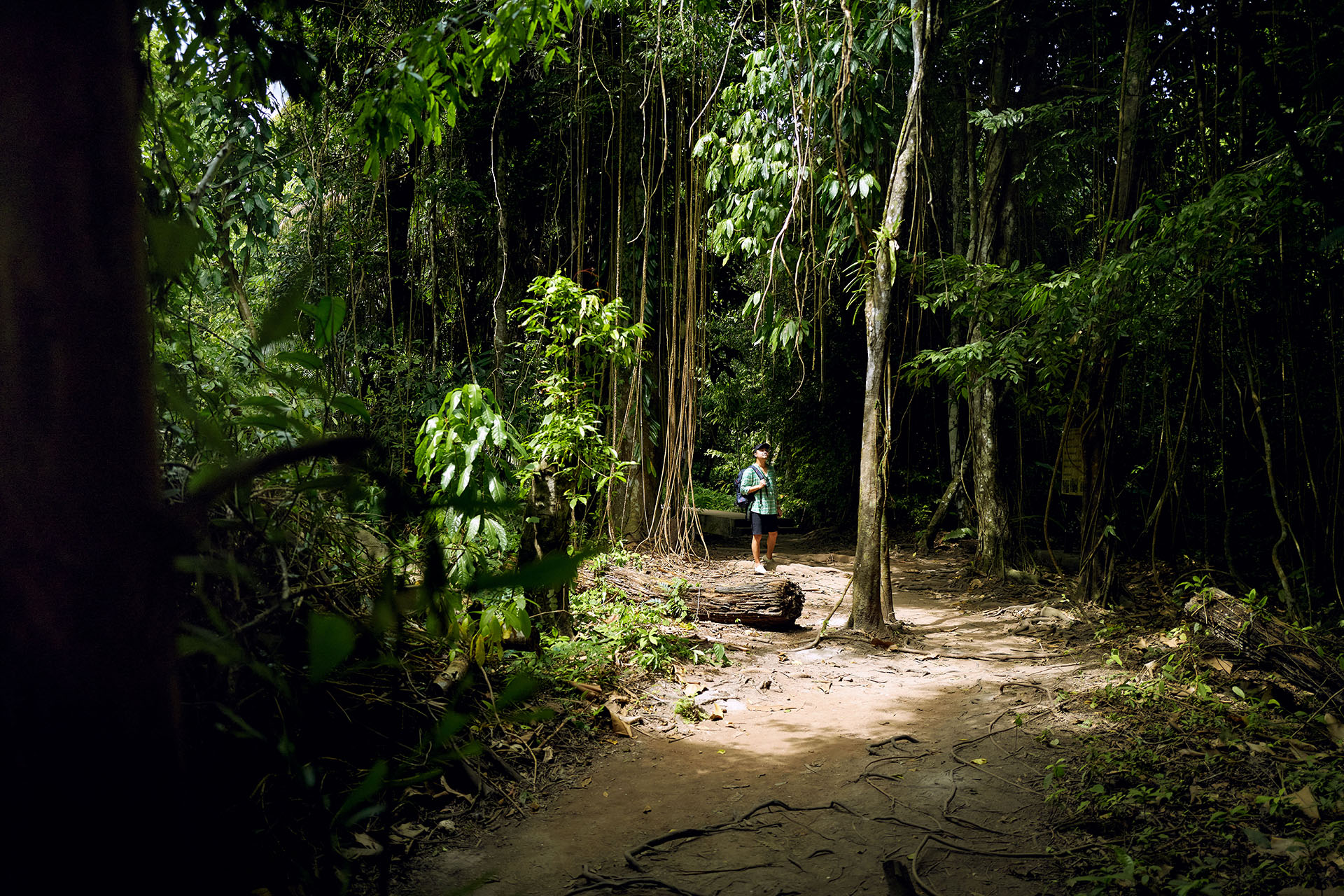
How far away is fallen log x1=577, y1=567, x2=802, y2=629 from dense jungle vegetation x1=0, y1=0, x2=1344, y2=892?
0.51 metres

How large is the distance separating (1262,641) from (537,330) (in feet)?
14.4

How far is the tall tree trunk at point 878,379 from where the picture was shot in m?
5.09

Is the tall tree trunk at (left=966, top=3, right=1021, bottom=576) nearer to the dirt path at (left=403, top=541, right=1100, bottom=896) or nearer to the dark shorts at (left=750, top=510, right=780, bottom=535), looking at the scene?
the dark shorts at (left=750, top=510, right=780, bottom=535)

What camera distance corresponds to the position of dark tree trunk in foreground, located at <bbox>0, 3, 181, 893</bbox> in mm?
336

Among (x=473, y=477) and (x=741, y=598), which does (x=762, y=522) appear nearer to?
(x=741, y=598)

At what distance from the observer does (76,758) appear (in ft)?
1.11

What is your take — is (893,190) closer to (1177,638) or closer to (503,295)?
(1177,638)

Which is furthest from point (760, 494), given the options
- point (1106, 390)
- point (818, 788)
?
point (818, 788)

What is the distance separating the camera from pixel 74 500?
0.36 metres

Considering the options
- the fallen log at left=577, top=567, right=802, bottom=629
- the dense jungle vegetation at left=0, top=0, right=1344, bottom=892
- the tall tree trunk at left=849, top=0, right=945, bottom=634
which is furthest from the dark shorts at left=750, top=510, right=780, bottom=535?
the tall tree trunk at left=849, top=0, right=945, bottom=634

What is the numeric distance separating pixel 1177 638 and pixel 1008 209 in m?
4.71

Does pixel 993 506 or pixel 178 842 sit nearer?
pixel 178 842

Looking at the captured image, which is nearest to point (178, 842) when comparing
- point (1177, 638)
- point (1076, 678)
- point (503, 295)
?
point (1076, 678)

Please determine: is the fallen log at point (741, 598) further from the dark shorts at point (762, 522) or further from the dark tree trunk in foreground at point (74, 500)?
the dark tree trunk in foreground at point (74, 500)
